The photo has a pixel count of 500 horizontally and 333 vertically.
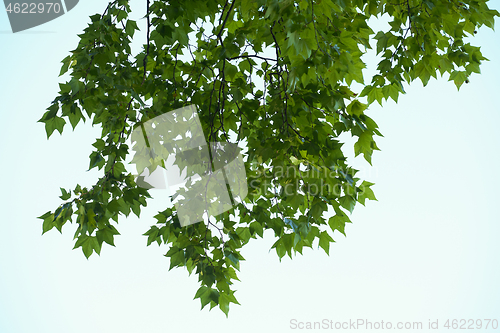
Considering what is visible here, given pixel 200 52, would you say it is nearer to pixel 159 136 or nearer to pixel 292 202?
pixel 159 136

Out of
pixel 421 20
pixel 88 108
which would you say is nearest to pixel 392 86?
pixel 421 20

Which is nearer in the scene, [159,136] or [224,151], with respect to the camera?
[159,136]

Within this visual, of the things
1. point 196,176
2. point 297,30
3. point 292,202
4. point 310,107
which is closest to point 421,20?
point 310,107

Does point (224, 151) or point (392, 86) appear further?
point (392, 86)

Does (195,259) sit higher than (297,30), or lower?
lower

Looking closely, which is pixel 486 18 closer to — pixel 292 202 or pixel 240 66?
pixel 240 66

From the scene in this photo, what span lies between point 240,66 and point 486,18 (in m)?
0.83

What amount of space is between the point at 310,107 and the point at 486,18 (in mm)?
706

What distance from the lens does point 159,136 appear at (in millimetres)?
1055

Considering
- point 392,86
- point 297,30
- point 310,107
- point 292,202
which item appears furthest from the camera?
point 392,86

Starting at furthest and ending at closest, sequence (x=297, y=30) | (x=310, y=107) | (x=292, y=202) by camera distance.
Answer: (x=310, y=107)
(x=292, y=202)
(x=297, y=30)

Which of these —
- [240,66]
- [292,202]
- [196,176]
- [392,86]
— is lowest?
[292,202]

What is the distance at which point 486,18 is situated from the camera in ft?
4.28

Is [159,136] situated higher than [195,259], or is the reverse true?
[159,136]
